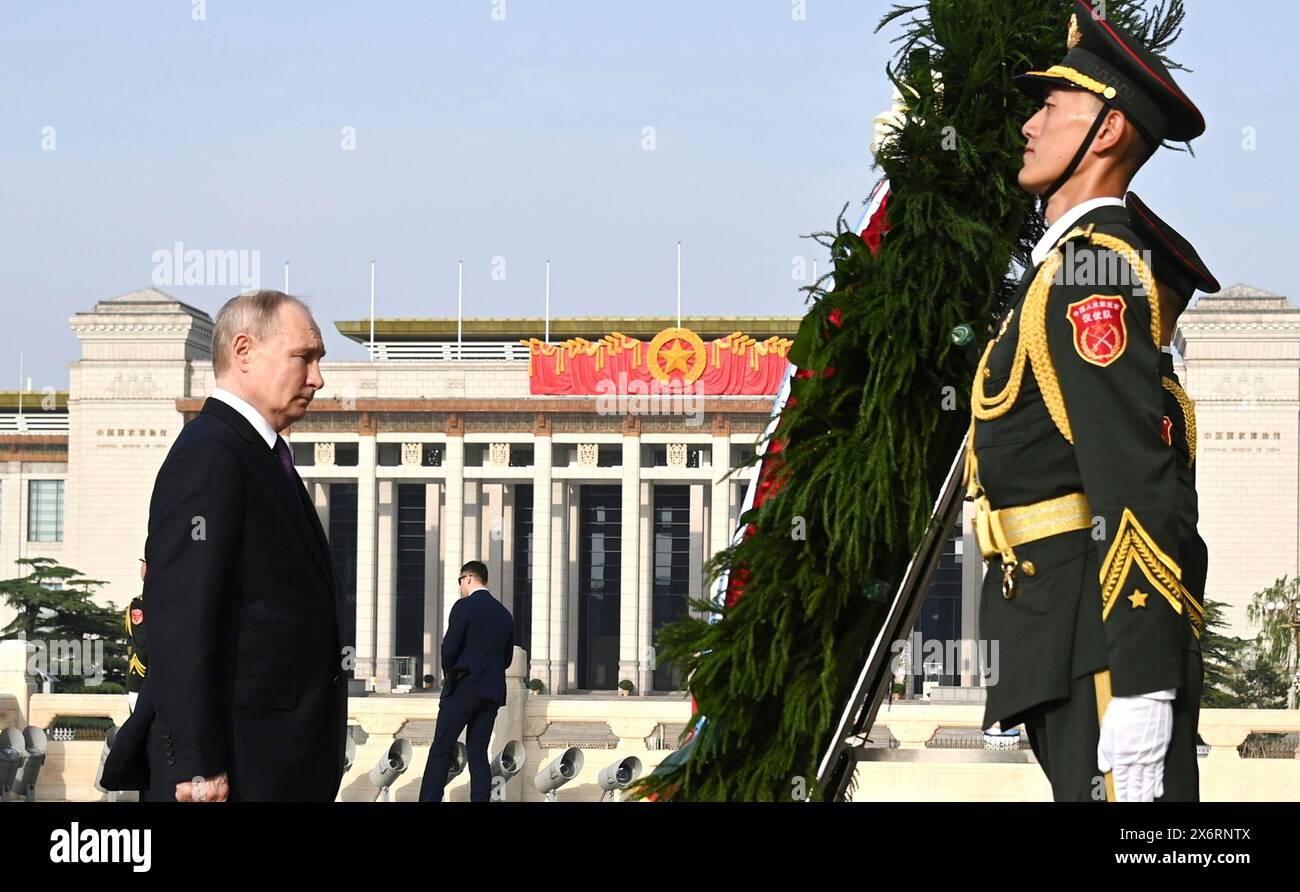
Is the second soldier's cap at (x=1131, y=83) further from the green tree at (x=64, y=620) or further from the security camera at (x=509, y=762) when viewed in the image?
the green tree at (x=64, y=620)

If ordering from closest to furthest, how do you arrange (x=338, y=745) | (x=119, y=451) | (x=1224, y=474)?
1. (x=338, y=745)
2. (x=1224, y=474)
3. (x=119, y=451)

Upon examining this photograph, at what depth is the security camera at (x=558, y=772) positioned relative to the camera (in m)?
12.2

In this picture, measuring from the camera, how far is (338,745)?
3.73m

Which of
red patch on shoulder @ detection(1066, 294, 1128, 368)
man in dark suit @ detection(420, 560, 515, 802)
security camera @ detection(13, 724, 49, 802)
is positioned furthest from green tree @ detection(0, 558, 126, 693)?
red patch on shoulder @ detection(1066, 294, 1128, 368)

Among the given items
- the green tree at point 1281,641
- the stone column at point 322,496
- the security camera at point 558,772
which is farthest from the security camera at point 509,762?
the stone column at point 322,496

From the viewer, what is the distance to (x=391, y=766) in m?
12.4

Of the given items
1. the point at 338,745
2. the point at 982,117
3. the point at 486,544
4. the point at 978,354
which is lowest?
the point at 486,544

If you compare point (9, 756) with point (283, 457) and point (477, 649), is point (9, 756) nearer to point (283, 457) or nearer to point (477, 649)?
point (477, 649)

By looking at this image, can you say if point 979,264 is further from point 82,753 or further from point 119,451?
point 119,451

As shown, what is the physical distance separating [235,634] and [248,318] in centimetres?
66

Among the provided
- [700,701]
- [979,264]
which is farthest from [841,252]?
[700,701]

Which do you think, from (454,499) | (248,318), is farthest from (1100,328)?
(454,499)

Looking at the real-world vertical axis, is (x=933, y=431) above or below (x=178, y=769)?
above
